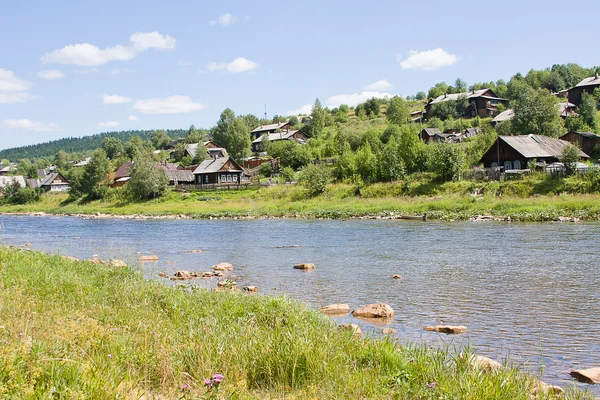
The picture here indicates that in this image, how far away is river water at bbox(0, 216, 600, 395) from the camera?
435 inches

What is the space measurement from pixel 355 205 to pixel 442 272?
31.4m

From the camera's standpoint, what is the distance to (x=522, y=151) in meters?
52.6

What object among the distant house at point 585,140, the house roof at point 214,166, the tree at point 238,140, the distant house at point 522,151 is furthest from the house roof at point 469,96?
the house roof at point 214,166

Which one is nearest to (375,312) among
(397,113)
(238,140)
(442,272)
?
(442,272)

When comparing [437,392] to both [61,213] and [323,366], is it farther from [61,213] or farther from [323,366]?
[61,213]

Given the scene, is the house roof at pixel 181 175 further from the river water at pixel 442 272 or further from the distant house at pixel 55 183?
the river water at pixel 442 272

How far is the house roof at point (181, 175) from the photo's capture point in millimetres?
83456

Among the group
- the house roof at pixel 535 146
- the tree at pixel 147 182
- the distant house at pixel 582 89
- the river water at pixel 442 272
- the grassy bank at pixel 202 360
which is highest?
the distant house at pixel 582 89

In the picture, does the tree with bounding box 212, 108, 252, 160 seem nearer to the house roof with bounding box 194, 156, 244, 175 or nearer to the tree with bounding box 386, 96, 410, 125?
the house roof with bounding box 194, 156, 244, 175

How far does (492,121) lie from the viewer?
279 ft

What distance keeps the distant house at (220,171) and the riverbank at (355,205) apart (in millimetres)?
9563

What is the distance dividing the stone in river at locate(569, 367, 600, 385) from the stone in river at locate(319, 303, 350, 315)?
5.76 meters

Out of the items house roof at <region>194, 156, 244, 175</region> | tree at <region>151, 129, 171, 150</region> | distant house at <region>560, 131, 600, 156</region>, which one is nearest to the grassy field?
house roof at <region>194, 156, 244, 175</region>

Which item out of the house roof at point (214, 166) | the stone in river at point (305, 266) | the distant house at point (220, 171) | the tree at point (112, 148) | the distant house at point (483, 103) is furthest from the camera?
the tree at point (112, 148)
